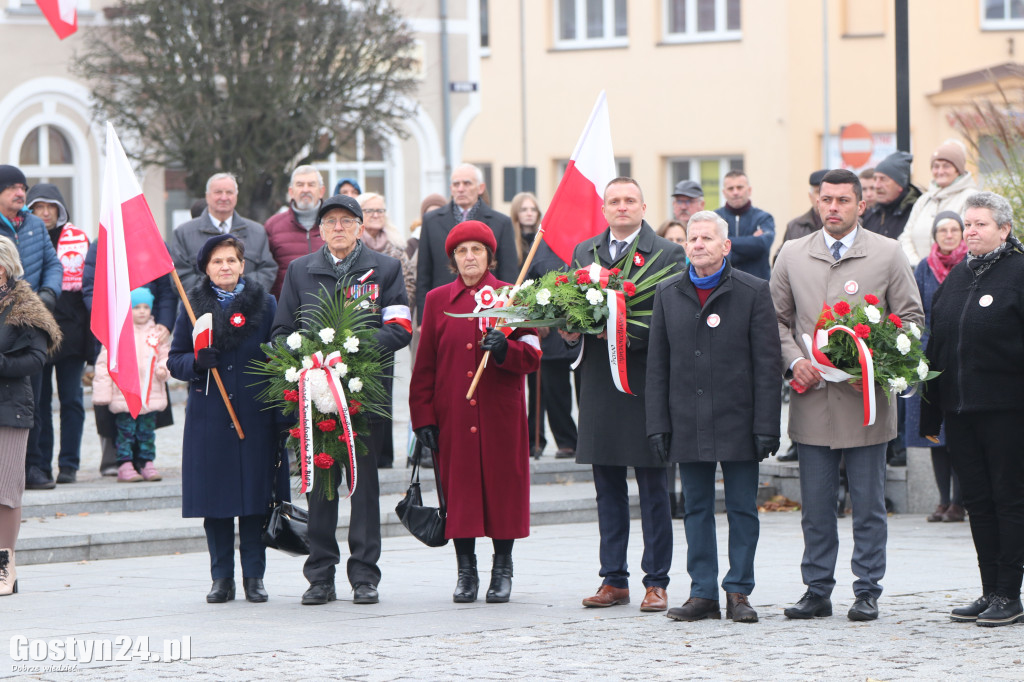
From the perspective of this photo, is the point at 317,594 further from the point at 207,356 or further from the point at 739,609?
the point at 739,609

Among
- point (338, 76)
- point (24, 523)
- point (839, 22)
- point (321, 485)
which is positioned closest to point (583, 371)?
point (321, 485)

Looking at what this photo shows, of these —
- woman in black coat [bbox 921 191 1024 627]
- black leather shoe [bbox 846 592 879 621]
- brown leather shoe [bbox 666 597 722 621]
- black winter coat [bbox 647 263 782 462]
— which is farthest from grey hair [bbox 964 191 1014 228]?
brown leather shoe [bbox 666 597 722 621]

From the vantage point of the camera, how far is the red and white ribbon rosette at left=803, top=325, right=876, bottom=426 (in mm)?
8391

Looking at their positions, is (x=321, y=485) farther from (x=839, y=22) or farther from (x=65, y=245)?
(x=839, y=22)

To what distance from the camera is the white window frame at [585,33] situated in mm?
36406

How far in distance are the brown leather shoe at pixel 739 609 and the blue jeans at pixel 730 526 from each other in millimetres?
34

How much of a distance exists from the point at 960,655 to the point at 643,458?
203cm

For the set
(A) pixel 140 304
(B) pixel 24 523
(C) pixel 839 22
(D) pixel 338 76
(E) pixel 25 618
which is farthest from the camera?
(C) pixel 839 22

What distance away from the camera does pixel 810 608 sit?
8.58 m

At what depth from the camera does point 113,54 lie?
2481cm

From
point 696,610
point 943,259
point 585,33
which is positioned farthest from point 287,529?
point 585,33

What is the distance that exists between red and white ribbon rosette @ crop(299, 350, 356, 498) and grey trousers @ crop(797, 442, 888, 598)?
2.37 metres

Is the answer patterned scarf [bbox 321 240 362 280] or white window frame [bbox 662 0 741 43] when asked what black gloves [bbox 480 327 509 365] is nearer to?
patterned scarf [bbox 321 240 362 280]

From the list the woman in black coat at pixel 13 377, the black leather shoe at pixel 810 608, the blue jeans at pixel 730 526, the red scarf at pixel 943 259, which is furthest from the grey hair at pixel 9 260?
the red scarf at pixel 943 259
